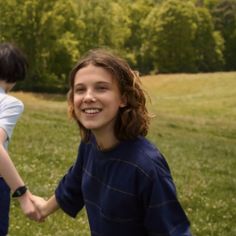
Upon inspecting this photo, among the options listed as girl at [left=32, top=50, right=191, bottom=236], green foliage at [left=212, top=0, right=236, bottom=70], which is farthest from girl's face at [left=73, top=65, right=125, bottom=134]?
green foliage at [left=212, top=0, right=236, bottom=70]

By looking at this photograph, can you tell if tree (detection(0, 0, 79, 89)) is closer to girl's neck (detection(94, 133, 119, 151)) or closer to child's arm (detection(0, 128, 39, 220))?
child's arm (detection(0, 128, 39, 220))

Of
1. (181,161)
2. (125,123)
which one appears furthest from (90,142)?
(181,161)

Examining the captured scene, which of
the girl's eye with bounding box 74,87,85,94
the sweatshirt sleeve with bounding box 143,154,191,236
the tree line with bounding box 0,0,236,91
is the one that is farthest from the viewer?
the tree line with bounding box 0,0,236,91

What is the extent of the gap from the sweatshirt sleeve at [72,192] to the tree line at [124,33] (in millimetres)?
66374

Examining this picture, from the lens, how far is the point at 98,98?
3996 mm

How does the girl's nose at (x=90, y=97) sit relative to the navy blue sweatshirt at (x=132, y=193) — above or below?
above

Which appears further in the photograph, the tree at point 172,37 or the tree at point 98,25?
the tree at point 172,37

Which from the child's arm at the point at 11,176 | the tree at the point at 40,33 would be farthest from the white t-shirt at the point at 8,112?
the tree at the point at 40,33

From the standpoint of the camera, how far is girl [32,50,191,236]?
375cm

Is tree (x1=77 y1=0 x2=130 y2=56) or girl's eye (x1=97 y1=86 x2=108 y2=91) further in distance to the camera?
tree (x1=77 y1=0 x2=130 y2=56)

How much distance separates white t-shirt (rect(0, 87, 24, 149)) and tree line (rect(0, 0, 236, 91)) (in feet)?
215

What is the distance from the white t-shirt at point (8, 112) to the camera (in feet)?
17.0

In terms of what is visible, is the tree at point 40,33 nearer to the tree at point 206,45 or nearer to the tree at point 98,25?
the tree at point 98,25

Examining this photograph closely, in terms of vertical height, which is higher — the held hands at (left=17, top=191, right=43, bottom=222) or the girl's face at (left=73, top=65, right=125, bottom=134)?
the girl's face at (left=73, top=65, right=125, bottom=134)
